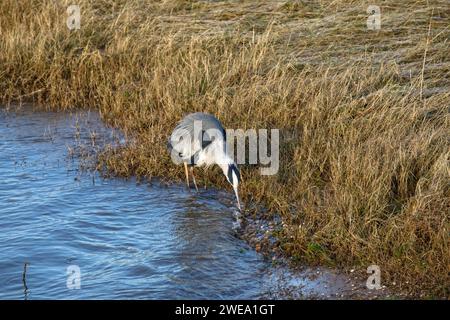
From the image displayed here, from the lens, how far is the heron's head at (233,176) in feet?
23.3

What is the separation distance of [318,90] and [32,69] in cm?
358

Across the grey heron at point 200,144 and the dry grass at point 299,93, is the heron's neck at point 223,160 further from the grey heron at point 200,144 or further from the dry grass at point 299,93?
the dry grass at point 299,93

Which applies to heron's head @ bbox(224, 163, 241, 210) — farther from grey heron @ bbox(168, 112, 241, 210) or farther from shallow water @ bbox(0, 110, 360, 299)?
shallow water @ bbox(0, 110, 360, 299)

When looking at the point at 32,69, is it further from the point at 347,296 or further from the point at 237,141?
the point at 347,296

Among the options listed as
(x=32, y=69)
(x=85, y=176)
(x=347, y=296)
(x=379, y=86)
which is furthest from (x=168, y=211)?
(x=32, y=69)

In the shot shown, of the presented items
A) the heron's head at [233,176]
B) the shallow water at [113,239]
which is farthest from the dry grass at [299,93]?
the shallow water at [113,239]

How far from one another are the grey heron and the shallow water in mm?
326

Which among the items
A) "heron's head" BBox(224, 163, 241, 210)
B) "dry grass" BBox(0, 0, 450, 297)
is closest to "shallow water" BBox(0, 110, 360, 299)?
"heron's head" BBox(224, 163, 241, 210)

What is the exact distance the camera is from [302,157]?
25.3 feet

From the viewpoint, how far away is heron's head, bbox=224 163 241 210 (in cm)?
711

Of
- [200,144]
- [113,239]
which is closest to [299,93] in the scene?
[200,144]

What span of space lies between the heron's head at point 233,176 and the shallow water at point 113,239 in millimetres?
231

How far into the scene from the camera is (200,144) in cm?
755

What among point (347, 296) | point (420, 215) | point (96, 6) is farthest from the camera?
point (96, 6)
